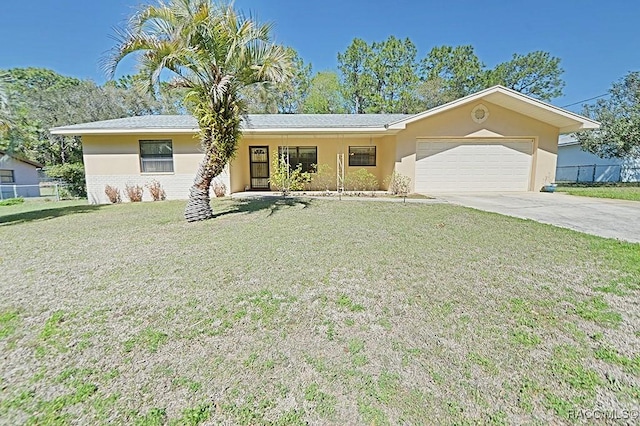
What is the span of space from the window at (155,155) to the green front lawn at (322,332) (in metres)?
8.02

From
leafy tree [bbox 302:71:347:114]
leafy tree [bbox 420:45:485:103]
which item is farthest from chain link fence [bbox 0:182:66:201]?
leafy tree [bbox 420:45:485:103]

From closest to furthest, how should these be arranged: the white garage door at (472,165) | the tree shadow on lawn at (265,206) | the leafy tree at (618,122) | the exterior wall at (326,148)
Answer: the tree shadow on lawn at (265,206), the white garage door at (472,165), the exterior wall at (326,148), the leafy tree at (618,122)

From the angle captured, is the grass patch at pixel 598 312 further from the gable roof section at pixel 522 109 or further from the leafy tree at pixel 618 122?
the leafy tree at pixel 618 122

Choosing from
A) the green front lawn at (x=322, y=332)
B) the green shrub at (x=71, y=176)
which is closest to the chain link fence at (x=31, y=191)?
the green shrub at (x=71, y=176)

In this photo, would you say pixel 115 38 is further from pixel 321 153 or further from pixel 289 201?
pixel 321 153

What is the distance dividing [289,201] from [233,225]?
3.95 meters

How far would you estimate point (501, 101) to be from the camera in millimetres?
12367

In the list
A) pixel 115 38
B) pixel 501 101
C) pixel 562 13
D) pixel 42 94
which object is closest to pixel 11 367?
pixel 115 38

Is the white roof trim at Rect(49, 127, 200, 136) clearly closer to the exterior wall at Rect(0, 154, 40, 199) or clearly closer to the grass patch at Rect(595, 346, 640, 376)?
the exterior wall at Rect(0, 154, 40, 199)

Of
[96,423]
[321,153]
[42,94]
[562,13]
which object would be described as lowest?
[96,423]

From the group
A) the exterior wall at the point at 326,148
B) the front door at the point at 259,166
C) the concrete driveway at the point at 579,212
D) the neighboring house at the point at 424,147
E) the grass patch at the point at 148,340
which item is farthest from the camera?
the front door at the point at 259,166

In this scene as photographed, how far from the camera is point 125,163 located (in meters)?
12.7

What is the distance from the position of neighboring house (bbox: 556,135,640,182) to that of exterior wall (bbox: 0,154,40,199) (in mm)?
36205

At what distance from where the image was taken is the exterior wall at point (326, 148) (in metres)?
14.1
